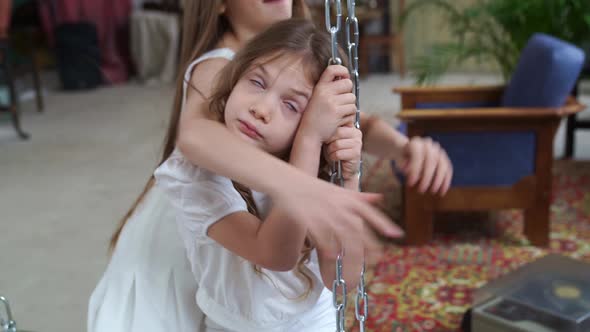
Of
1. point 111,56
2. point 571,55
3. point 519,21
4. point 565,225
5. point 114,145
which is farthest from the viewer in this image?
point 111,56

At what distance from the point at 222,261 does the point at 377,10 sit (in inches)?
230

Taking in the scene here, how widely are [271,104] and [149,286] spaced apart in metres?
0.66

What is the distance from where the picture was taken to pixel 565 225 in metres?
3.05

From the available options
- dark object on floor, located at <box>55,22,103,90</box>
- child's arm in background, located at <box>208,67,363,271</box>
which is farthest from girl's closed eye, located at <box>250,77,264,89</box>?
dark object on floor, located at <box>55,22,103,90</box>

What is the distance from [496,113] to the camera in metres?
2.60

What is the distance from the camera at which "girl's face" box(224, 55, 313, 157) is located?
3.36ft

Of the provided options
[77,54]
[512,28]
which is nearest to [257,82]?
[512,28]

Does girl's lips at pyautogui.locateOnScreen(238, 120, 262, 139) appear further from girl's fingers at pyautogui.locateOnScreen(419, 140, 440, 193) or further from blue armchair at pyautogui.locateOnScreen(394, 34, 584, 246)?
blue armchair at pyautogui.locateOnScreen(394, 34, 584, 246)

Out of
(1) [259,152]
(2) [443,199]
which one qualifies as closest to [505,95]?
(2) [443,199]

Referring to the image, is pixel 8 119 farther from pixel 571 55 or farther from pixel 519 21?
pixel 571 55

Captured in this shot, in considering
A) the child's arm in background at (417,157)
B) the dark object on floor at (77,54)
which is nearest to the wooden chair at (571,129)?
the child's arm in background at (417,157)

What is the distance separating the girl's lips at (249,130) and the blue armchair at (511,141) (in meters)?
1.71

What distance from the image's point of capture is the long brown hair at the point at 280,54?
1075 millimetres

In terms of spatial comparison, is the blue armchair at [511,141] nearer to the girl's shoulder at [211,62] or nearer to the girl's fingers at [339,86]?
the girl's shoulder at [211,62]
